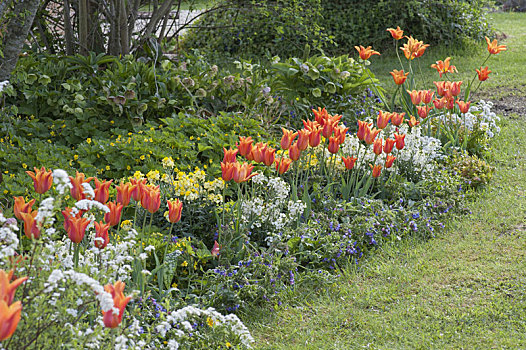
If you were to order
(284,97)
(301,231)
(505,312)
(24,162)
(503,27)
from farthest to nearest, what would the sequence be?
(503,27) < (284,97) < (24,162) < (301,231) < (505,312)

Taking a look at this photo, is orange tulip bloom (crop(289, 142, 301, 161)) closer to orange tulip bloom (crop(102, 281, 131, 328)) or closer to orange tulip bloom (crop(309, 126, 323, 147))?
orange tulip bloom (crop(309, 126, 323, 147))

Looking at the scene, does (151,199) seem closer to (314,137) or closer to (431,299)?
(314,137)

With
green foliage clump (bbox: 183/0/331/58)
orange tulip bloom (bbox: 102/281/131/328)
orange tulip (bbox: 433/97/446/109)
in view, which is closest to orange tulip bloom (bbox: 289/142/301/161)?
orange tulip bloom (bbox: 102/281/131/328)

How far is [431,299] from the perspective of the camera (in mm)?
3225

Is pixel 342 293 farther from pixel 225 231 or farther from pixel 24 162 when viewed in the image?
pixel 24 162

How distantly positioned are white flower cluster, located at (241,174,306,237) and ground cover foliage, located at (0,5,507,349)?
13 millimetres

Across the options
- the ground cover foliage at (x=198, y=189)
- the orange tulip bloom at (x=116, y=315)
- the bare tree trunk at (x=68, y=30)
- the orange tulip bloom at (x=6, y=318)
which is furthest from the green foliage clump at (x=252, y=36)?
the orange tulip bloom at (x=6, y=318)

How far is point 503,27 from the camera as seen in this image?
470 inches

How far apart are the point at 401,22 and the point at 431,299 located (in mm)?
6729

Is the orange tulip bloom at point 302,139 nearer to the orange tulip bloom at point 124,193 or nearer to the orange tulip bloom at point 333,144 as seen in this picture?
the orange tulip bloom at point 333,144

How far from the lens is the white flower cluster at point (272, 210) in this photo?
11.6ft

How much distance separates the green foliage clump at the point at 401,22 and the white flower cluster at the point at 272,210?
6009 millimetres

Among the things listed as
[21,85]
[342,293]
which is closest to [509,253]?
[342,293]

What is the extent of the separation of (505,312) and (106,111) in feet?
12.1
